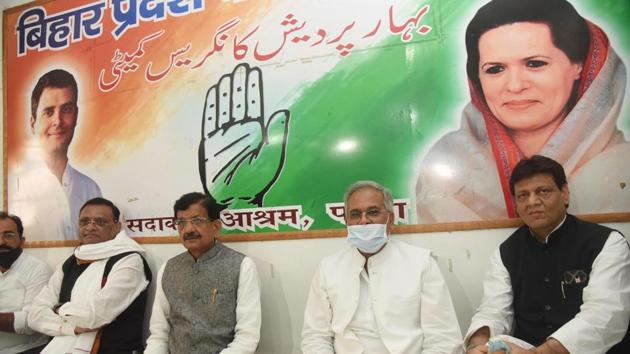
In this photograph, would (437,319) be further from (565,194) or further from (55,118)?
(55,118)

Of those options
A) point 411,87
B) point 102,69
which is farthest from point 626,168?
point 102,69

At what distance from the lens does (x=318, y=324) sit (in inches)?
81.8

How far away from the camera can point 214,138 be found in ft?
8.84

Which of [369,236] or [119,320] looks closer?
[369,236]

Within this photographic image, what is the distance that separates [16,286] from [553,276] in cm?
300

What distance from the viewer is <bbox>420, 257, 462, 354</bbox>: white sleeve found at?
6.06 ft

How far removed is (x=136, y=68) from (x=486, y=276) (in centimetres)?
239

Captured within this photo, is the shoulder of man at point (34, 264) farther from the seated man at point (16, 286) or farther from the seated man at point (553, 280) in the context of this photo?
the seated man at point (553, 280)

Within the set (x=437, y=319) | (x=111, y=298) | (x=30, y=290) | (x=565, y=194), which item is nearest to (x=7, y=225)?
(x=30, y=290)

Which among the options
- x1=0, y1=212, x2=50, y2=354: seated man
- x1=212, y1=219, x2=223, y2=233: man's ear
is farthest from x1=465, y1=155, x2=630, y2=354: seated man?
x1=0, y1=212, x2=50, y2=354: seated man

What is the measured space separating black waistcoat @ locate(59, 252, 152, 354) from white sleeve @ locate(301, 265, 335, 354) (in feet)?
3.55

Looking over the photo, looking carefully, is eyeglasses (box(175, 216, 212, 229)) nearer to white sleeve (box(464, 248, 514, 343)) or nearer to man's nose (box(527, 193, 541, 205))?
white sleeve (box(464, 248, 514, 343))

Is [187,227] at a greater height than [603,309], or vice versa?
[187,227]

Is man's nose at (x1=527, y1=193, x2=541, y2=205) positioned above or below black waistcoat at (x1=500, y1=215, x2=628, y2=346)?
above
